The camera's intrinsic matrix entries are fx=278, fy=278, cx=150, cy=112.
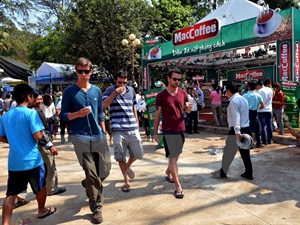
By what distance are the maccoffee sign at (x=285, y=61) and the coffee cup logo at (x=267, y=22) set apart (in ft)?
2.26

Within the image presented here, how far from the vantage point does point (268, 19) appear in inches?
349

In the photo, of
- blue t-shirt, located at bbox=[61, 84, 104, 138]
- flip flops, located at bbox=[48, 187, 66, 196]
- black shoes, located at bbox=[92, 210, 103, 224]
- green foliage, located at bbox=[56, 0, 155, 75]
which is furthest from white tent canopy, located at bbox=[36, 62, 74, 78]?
black shoes, located at bbox=[92, 210, 103, 224]

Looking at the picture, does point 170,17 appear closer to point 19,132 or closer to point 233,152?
point 233,152

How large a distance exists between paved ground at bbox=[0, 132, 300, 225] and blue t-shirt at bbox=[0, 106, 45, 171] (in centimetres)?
80

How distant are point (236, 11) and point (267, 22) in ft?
Answer: 13.0

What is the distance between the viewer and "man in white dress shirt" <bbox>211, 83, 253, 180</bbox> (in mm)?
4045

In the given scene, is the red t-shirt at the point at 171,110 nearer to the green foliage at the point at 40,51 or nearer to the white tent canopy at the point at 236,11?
the white tent canopy at the point at 236,11

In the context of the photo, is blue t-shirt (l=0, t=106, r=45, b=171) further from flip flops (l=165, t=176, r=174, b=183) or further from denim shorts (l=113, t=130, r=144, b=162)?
flip flops (l=165, t=176, r=174, b=183)

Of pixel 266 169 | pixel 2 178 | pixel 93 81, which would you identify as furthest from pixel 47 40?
pixel 266 169

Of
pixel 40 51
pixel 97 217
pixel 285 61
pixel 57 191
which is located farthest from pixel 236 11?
pixel 40 51

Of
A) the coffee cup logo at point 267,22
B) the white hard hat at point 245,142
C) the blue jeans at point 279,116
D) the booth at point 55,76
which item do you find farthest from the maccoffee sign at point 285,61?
the booth at point 55,76

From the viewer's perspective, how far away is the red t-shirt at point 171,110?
3.62m

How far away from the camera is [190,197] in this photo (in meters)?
3.63

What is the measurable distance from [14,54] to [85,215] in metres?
31.2
